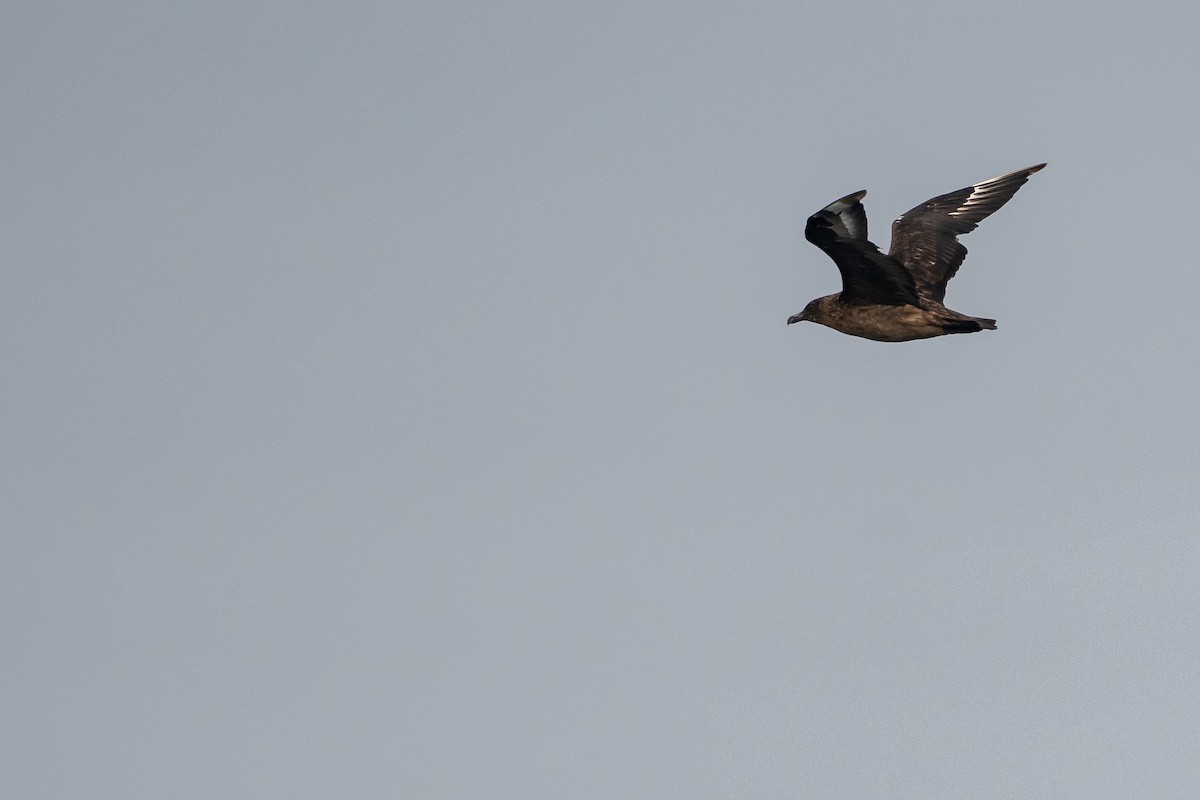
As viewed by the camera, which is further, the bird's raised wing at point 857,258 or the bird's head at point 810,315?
the bird's head at point 810,315

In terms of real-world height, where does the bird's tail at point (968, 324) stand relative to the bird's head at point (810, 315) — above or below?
below

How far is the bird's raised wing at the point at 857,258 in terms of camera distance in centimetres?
1741

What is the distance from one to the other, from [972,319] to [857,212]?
8.25ft

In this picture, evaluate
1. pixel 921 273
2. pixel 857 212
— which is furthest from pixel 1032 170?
pixel 857 212

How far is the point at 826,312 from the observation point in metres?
20.8

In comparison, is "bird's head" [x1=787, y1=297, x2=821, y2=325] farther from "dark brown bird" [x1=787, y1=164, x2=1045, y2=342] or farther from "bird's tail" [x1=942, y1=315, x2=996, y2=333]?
"bird's tail" [x1=942, y1=315, x2=996, y2=333]

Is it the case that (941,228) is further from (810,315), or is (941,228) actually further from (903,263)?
(810,315)

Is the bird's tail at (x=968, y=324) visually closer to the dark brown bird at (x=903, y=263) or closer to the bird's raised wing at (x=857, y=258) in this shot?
the dark brown bird at (x=903, y=263)

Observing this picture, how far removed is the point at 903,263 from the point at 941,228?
3.10 ft

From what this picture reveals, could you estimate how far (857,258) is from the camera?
18.7 metres

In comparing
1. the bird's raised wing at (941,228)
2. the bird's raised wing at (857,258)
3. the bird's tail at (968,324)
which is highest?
the bird's raised wing at (941,228)

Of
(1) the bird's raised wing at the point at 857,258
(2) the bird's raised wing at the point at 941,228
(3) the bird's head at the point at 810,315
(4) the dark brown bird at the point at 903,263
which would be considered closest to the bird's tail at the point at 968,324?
(4) the dark brown bird at the point at 903,263

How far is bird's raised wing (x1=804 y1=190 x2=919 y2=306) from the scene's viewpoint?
57.1ft

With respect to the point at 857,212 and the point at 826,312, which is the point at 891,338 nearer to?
the point at 826,312
